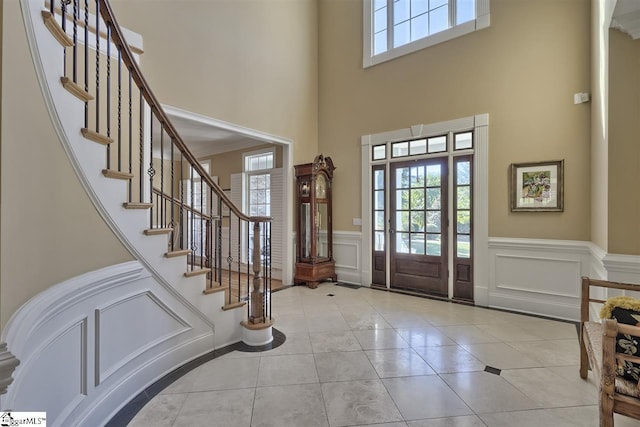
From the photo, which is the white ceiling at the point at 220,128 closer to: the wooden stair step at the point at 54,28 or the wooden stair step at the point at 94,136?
the wooden stair step at the point at 94,136

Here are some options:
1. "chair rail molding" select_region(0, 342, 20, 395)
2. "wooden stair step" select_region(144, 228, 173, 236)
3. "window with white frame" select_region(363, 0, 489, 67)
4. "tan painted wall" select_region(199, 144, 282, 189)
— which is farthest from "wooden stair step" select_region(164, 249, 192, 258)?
"window with white frame" select_region(363, 0, 489, 67)

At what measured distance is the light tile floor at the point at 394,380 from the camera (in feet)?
5.92

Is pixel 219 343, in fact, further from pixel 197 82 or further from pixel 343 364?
pixel 197 82

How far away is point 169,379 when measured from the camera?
219 centimetres

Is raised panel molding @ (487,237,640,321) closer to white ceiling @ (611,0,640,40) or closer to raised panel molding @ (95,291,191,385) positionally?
white ceiling @ (611,0,640,40)

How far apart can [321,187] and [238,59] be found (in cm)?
229

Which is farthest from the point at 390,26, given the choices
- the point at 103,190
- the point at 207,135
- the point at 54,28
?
the point at 103,190

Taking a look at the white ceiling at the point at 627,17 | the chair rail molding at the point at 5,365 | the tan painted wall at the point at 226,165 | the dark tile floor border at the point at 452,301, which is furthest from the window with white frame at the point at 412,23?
the chair rail molding at the point at 5,365

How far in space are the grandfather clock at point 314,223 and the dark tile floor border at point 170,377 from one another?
6.06ft

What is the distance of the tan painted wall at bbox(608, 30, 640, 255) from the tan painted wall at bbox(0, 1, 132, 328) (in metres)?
3.79

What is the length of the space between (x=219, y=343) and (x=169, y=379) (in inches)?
21.3

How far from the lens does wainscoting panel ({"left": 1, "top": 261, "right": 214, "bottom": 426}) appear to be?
1.17m

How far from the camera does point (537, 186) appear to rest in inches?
141

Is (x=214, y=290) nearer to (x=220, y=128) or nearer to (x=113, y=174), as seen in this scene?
(x=113, y=174)
